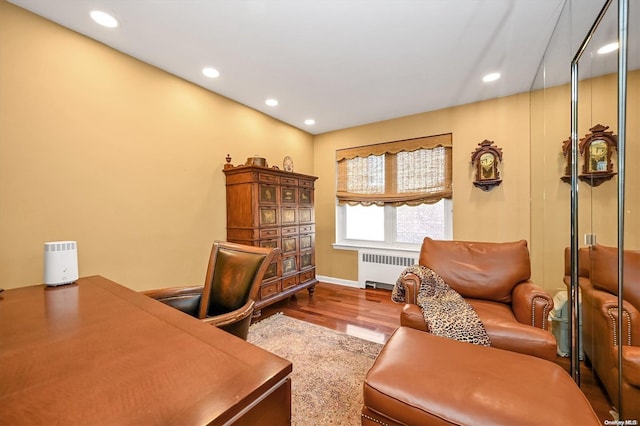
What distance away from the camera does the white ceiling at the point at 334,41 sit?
1.78 metres

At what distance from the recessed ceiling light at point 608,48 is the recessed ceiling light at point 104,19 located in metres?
3.23

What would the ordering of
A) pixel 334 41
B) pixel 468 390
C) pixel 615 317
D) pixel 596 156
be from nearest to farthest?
1. pixel 468 390
2. pixel 615 317
3. pixel 596 156
4. pixel 334 41

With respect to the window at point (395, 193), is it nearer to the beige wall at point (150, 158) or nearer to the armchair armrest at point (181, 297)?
the beige wall at point (150, 158)

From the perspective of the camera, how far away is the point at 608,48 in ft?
5.21

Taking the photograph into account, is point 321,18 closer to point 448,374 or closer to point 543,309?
point 448,374

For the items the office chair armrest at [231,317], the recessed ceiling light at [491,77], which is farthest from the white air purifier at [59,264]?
the recessed ceiling light at [491,77]

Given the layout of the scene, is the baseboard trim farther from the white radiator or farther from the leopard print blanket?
the leopard print blanket

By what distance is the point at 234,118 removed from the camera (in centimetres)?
322

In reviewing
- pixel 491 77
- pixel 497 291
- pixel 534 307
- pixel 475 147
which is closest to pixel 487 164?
pixel 475 147

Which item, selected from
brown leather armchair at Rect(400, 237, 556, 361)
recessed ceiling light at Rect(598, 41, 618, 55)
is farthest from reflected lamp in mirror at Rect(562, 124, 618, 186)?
brown leather armchair at Rect(400, 237, 556, 361)

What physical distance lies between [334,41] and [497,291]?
7.97 ft

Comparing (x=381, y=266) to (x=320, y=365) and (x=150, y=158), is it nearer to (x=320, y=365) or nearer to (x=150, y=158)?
(x=320, y=365)

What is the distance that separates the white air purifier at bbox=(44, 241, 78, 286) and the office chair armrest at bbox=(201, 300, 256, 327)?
950 millimetres

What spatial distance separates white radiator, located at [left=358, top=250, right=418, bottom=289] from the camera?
3707mm
